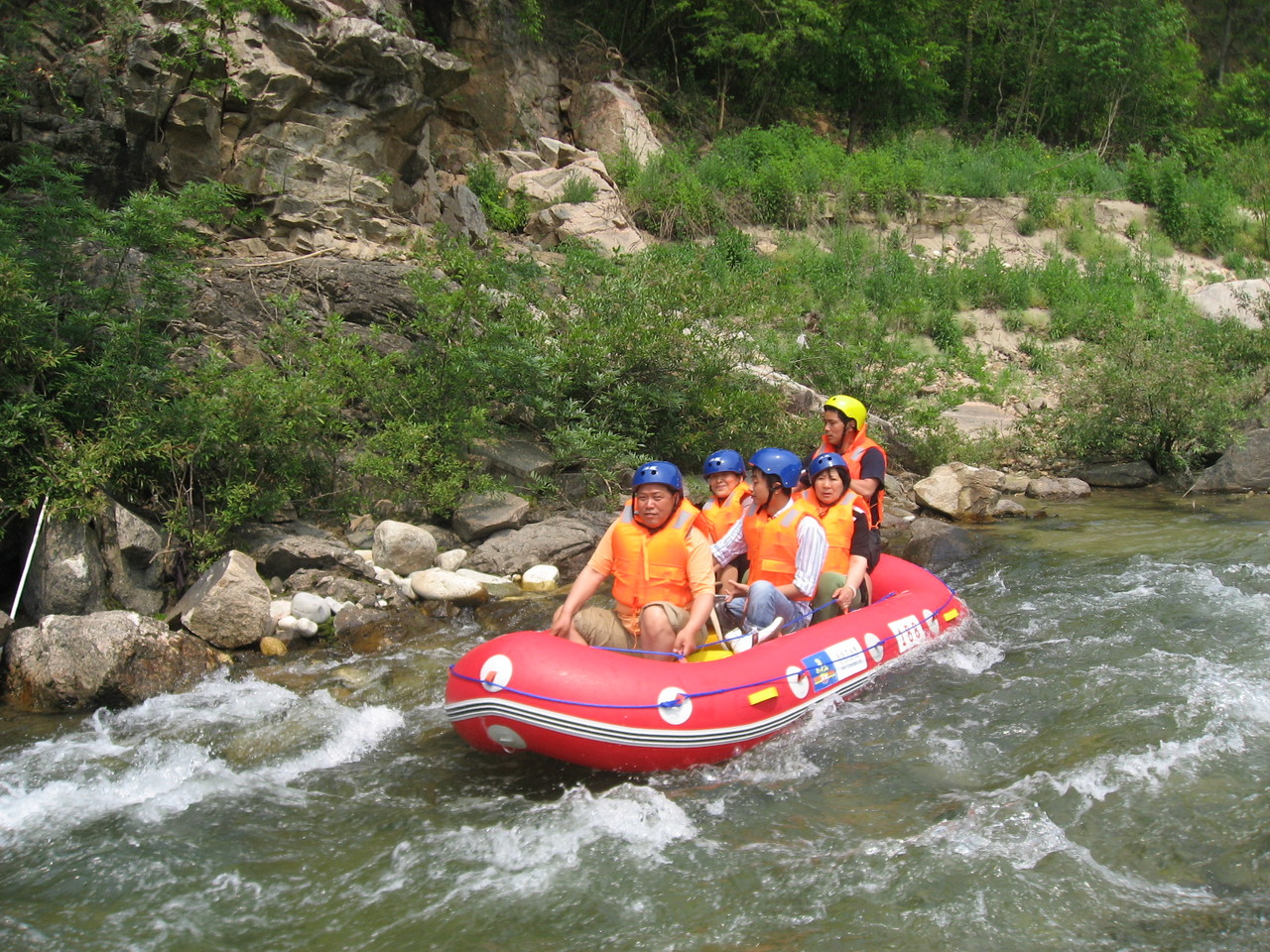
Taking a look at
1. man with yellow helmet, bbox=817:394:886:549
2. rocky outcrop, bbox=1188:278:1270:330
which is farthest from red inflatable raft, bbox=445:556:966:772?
rocky outcrop, bbox=1188:278:1270:330

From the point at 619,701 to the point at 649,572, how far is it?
0.91 metres

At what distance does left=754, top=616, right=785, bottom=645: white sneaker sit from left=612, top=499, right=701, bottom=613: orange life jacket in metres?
0.45

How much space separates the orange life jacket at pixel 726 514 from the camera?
611cm

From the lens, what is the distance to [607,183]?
15.2 meters

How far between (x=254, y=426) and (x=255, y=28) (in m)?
6.68

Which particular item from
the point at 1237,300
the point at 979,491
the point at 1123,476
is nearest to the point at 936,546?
the point at 979,491

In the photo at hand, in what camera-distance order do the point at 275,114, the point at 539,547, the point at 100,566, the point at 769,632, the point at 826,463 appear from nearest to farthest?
1. the point at 769,632
2. the point at 826,463
3. the point at 100,566
4. the point at 539,547
5. the point at 275,114

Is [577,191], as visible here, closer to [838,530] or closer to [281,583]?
[281,583]

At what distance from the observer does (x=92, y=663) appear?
5.22 meters

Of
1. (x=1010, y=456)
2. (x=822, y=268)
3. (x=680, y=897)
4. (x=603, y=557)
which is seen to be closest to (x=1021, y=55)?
(x=822, y=268)

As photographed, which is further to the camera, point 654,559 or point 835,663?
point 835,663

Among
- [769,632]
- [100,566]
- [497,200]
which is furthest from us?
[497,200]

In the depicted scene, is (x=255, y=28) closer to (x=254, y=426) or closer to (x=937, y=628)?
(x=254, y=426)

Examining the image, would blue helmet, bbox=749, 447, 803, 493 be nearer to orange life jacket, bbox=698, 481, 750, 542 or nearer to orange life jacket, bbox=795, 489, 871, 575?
orange life jacket, bbox=795, 489, 871, 575
